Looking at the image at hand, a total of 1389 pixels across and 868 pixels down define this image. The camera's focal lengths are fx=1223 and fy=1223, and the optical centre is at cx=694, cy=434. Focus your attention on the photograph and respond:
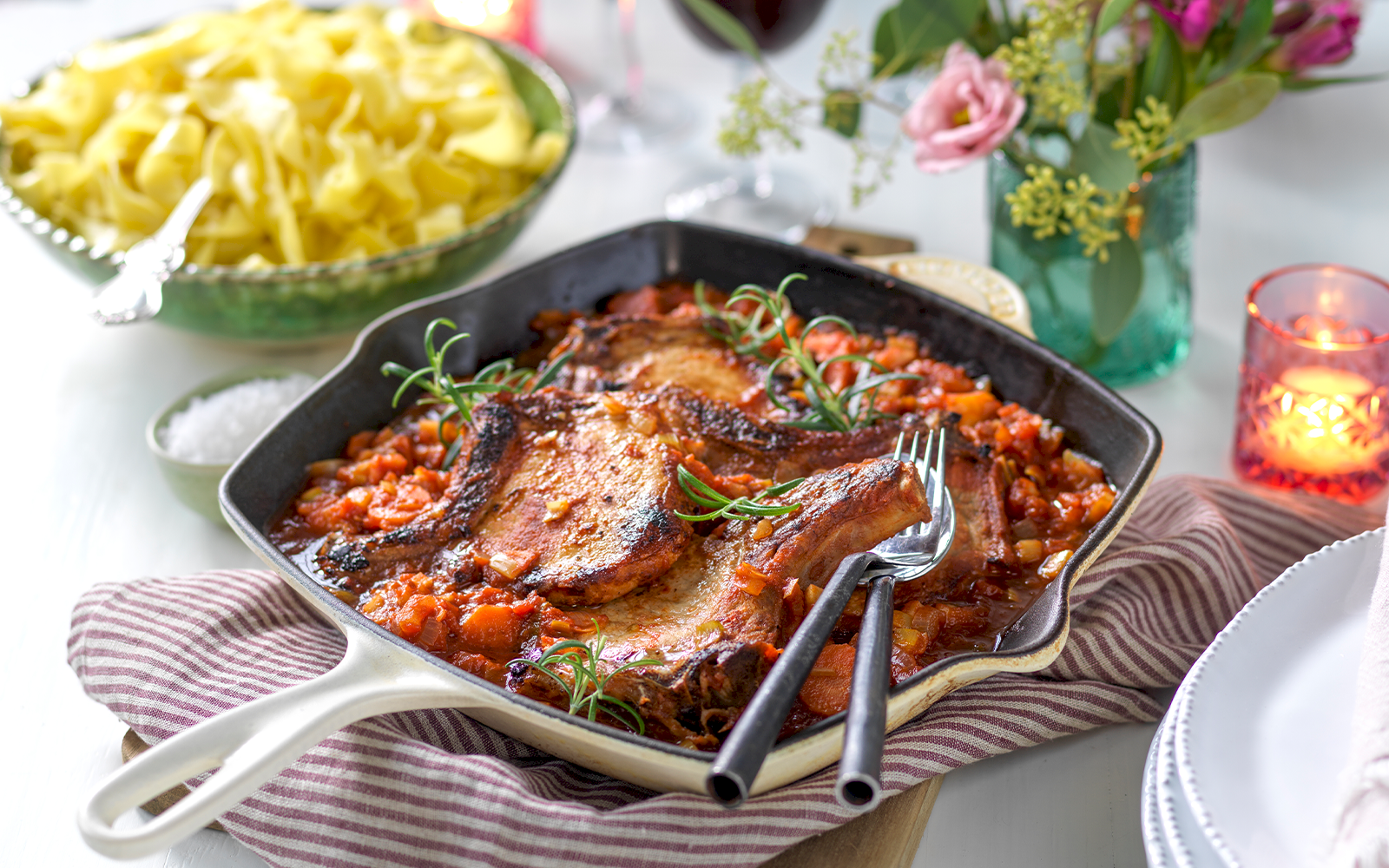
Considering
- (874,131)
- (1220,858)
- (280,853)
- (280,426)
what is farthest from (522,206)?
(1220,858)

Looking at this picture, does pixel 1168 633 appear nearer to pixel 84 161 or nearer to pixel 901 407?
pixel 901 407

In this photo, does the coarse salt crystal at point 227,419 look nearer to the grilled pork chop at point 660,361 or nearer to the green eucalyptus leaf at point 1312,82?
the grilled pork chop at point 660,361

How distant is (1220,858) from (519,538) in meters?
1.28

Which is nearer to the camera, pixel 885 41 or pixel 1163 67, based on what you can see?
pixel 1163 67

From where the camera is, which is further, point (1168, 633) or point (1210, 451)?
point (1210, 451)

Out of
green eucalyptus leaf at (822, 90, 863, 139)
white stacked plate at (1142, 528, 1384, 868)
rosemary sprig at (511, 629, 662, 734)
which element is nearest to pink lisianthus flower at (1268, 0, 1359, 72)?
green eucalyptus leaf at (822, 90, 863, 139)

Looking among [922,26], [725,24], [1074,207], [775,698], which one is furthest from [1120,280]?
[775,698]

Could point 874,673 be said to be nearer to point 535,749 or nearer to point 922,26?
point 535,749

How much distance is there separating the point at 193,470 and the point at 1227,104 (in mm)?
2434

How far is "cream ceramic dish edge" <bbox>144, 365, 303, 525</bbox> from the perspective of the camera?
8.99 ft

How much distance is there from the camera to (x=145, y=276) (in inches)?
119

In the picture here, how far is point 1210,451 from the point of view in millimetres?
3076

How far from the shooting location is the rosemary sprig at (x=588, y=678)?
77.0 inches

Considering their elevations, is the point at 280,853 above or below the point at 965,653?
below
